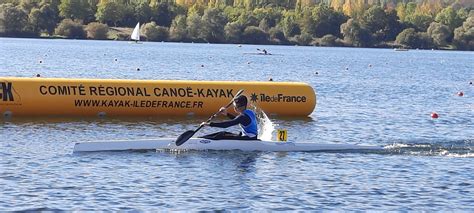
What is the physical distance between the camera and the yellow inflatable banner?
37125 mm

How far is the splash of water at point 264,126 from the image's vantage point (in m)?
35.1

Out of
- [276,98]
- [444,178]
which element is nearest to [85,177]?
[444,178]

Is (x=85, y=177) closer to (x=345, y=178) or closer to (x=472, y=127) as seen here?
(x=345, y=178)

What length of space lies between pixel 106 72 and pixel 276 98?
38.5 metres

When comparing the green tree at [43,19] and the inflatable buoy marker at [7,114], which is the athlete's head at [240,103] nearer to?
the inflatable buoy marker at [7,114]

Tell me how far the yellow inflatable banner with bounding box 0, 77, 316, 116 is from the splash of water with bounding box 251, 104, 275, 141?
0.46 metres

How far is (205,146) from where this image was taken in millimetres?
29922

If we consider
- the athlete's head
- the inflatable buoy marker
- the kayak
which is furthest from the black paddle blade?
the inflatable buoy marker

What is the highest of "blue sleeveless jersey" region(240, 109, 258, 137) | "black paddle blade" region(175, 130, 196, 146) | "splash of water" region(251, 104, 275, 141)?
"blue sleeveless jersey" region(240, 109, 258, 137)

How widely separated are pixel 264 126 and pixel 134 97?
5419mm

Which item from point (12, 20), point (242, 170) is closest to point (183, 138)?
point (242, 170)

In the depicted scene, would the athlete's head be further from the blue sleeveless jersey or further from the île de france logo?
the île de france logo

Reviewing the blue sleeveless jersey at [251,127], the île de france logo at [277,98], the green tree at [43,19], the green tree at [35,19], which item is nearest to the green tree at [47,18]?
the green tree at [43,19]

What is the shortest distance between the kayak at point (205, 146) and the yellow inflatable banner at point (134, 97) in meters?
8.88
